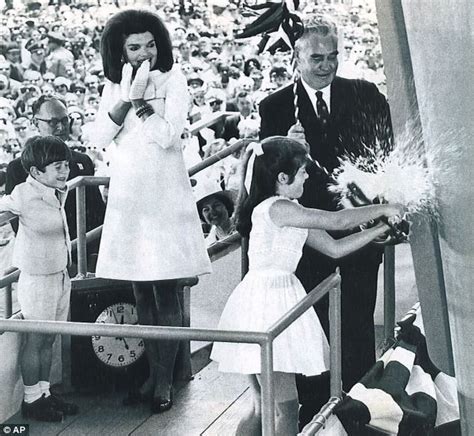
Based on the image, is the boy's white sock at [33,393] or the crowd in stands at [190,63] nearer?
the crowd in stands at [190,63]

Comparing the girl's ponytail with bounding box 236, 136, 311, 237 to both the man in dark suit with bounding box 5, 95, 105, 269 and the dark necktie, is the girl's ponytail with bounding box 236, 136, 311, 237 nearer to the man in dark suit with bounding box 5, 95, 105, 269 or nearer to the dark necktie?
the dark necktie

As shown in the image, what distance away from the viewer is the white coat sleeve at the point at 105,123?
2.57 m

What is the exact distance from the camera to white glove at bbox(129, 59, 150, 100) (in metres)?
2.55

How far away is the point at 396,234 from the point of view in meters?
2.59

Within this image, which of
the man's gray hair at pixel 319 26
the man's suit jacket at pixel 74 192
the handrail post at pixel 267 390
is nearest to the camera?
Result: the handrail post at pixel 267 390

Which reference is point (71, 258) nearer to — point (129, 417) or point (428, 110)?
point (129, 417)

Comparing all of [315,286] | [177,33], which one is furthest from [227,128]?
[315,286]

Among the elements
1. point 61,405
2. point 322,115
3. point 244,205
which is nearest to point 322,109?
point 322,115

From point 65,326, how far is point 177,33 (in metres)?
Answer: 0.75

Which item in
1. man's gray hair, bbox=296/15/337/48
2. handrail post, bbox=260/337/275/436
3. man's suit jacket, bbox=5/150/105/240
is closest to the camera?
handrail post, bbox=260/337/275/436

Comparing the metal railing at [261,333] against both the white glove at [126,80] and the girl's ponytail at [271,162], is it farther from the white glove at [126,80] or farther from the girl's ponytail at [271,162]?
the white glove at [126,80]

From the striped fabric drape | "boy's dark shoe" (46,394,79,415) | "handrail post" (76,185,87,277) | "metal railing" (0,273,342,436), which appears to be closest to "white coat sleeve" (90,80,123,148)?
"handrail post" (76,185,87,277)

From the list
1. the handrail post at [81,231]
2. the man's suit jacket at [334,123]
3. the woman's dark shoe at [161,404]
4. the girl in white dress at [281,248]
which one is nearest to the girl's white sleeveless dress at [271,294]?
the girl in white dress at [281,248]

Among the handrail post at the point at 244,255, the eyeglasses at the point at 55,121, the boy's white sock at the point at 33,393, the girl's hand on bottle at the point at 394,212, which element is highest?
the eyeglasses at the point at 55,121
